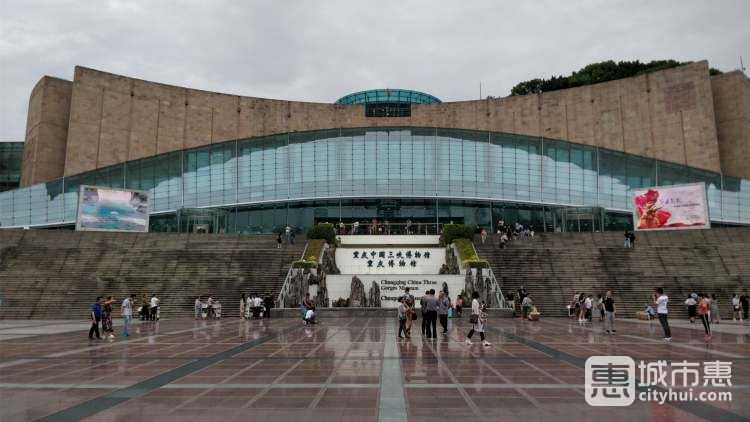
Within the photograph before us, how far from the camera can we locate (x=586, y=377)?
31.0ft

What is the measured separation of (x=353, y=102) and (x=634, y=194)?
39.8 meters

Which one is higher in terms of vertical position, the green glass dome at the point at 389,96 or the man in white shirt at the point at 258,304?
the green glass dome at the point at 389,96

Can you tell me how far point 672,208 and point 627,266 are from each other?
10357 millimetres

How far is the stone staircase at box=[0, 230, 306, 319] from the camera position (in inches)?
1088

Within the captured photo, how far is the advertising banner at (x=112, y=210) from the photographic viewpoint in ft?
132

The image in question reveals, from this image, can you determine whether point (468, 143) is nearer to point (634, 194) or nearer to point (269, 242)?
point (634, 194)

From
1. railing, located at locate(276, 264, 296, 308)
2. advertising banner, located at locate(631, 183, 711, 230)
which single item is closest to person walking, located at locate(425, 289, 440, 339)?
railing, located at locate(276, 264, 296, 308)

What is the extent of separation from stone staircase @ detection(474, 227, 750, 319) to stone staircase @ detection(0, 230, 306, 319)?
45.1ft

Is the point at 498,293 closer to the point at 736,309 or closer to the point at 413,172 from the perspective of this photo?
the point at 736,309

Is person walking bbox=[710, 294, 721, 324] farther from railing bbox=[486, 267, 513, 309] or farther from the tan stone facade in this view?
the tan stone facade

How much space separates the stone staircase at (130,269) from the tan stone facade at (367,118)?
88.3 feet

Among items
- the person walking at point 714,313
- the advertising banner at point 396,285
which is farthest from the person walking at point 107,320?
the person walking at point 714,313

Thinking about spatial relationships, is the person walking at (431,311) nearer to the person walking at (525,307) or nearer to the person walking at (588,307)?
the person walking at (588,307)

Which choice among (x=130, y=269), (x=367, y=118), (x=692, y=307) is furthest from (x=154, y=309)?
(x=367, y=118)
